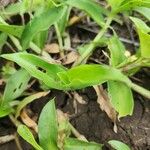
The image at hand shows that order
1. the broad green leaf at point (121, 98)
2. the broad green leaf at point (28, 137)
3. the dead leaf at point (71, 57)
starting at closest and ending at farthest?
the broad green leaf at point (28, 137) < the broad green leaf at point (121, 98) < the dead leaf at point (71, 57)

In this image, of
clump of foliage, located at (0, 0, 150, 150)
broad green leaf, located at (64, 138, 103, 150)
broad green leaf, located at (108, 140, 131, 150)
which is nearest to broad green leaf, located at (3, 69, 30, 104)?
clump of foliage, located at (0, 0, 150, 150)

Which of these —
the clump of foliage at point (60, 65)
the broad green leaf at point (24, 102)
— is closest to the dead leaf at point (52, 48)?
the clump of foliage at point (60, 65)

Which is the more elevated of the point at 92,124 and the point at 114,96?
the point at 114,96

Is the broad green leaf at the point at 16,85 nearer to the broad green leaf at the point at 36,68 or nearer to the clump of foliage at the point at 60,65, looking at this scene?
the clump of foliage at the point at 60,65

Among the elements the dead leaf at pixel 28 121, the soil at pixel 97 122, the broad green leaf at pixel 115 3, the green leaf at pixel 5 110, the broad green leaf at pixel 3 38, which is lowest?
the soil at pixel 97 122

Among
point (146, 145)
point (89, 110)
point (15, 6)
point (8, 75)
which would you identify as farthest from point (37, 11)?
point (146, 145)

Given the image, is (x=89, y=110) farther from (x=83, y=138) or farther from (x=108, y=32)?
(x=108, y=32)

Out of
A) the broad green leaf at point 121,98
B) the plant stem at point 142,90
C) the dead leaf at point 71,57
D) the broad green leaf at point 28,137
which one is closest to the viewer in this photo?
the broad green leaf at point 28,137
